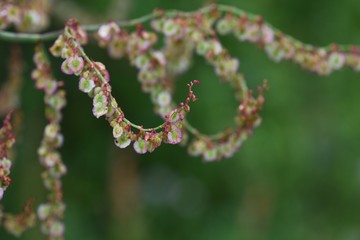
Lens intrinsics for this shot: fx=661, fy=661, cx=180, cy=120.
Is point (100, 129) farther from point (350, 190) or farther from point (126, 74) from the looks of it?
point (350, 190)

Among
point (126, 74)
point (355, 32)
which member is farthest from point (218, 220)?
point (355, 32)

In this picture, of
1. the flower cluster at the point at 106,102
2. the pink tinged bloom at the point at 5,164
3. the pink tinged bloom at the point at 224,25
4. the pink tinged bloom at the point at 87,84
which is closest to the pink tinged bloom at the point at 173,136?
the flower cluster at the point at 106,102

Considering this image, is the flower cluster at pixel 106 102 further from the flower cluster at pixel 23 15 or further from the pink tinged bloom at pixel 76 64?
the flower cluster at pixel 23 15

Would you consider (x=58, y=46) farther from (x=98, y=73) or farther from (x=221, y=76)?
(x=221, y=76)

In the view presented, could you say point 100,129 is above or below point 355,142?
above

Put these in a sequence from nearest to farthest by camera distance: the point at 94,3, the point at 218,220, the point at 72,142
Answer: the point at 94,3, the point at 72,142, the point at 218,220

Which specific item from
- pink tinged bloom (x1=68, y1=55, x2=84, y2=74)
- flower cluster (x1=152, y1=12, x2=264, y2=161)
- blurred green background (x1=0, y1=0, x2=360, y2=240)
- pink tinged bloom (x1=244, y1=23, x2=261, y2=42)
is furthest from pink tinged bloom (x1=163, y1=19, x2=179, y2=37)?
blurred green background (x1=0, y1=0, x2=360, y2=240)

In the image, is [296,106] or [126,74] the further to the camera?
[296,106]
